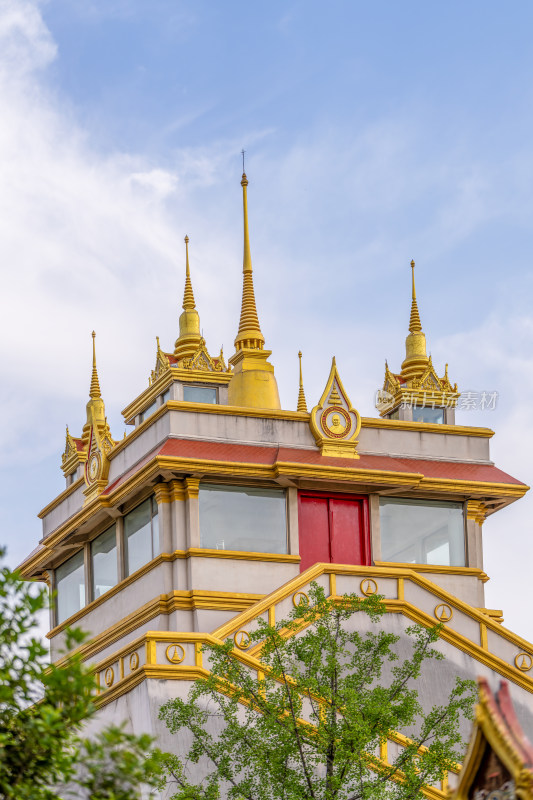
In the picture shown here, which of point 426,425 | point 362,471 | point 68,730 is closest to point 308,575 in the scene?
point 362,471

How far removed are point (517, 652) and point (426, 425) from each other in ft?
21.5

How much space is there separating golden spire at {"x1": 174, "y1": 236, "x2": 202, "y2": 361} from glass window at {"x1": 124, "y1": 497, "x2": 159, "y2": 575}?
774cm

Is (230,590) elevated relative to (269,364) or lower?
lower

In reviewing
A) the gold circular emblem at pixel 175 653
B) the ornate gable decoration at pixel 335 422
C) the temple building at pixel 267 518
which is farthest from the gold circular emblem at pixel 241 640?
the ornate gable decoration at pixel 335 422

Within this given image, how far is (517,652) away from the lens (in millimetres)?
34375

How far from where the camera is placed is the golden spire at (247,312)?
4141 cm

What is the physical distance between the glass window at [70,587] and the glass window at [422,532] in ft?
25.3

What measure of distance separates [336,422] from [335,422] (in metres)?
0.02

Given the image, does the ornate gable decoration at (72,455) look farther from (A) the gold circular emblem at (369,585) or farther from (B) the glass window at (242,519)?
(A) the gold circular emblem at (369,585)

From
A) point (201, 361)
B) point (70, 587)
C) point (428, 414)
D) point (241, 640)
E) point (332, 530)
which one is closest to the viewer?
point (241, 640)

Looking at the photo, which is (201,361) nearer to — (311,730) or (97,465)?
(97,465)

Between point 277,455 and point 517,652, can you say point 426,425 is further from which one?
point 517,652

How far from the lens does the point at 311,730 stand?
83.8ft

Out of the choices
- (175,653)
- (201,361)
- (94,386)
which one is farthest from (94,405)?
(175,653)
